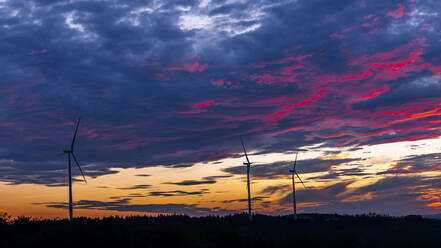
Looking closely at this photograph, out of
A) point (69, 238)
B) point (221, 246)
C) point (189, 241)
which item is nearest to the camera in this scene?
point (69, 238)

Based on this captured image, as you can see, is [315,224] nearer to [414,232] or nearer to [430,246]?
[414,232]

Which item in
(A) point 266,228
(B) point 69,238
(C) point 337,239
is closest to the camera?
(B) point 69,238

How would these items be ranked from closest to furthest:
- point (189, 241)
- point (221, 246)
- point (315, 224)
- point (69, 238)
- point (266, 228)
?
point (69, 238) < point (189, 241) < point (221, 246) < point (266, 228) < point (315, 224)

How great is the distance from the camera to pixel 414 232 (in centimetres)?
18800

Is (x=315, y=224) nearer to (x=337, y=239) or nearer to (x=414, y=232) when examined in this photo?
(x=414, y=232)

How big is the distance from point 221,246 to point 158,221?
237 feet

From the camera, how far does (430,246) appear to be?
133375mm

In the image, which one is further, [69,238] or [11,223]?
[11,223]

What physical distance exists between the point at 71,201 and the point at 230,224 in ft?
261

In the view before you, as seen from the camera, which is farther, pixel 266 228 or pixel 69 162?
pixel 266 228

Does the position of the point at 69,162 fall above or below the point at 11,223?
above

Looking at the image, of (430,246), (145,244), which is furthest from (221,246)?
(430,246)

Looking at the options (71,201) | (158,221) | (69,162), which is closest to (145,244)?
(71,201)

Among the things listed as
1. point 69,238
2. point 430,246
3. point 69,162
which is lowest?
point 430,246
